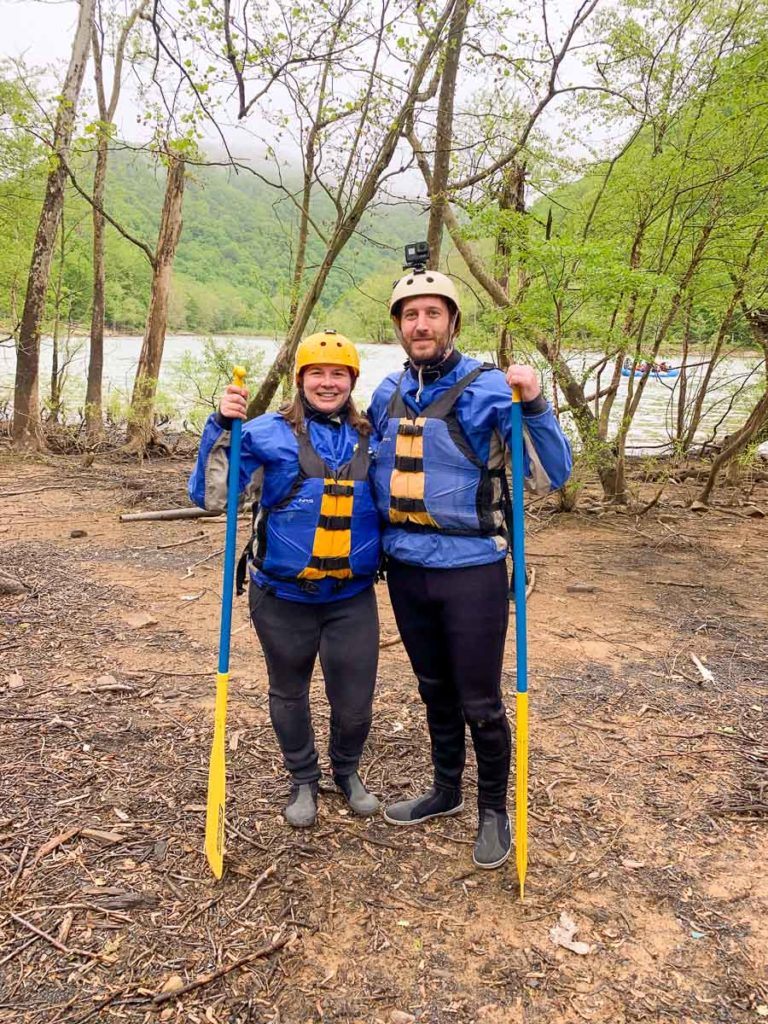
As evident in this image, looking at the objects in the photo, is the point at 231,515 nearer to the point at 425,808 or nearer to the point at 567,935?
the point at 425,808

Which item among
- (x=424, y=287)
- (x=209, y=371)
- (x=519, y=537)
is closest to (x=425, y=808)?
(x=519, y=537)

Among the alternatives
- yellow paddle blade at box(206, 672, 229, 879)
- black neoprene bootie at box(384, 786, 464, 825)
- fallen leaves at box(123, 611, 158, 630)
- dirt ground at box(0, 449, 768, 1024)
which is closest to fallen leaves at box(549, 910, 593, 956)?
dirt ground at box(0, 449, 768, 1024)

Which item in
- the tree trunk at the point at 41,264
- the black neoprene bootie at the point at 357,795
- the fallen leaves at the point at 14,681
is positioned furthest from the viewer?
the tree trunk at the point at 41,264

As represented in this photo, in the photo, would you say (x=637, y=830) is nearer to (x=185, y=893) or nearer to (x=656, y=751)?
(x=656, y=751)

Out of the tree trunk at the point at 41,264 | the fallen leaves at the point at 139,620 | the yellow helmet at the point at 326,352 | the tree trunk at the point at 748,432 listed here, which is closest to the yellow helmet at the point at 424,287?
the yellow helmet at the point at 326,352

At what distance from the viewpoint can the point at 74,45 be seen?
10.0 meters

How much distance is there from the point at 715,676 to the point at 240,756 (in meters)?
3.04

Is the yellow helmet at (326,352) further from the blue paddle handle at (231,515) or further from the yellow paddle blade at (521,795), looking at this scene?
the yellow paddle blade at (521,795)

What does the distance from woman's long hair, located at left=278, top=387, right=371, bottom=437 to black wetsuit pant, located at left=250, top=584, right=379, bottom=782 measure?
0.65 m

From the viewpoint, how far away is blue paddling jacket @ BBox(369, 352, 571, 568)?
7.82 ft

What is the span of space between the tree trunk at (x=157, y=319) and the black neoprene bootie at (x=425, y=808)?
1075 centimetres

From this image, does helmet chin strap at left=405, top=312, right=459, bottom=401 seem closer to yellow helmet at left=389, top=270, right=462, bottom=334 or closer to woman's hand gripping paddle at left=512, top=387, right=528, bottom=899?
yellow helmet at left=389, top=270, right=462, bottom=334

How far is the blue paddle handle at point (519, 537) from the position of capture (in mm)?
2334

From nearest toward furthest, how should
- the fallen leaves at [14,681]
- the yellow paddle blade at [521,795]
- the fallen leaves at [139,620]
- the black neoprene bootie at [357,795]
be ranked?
the yellow paddle blade at [521,795] → the black neoprene bootie at [357,795] → the fallen leaves at [14,681] → the fallen leaves at [139,620]
